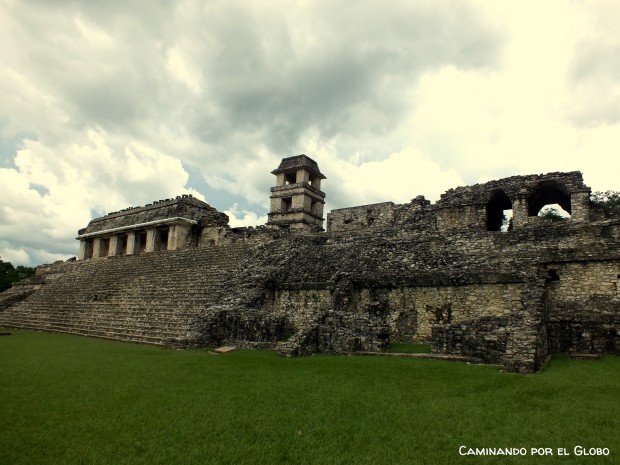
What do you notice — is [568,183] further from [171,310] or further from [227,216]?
[227,216]

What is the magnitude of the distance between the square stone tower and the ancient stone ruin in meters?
10.6

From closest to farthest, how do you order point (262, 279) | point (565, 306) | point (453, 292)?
point (565, 306) < point (453, 292) < point (262, 279)

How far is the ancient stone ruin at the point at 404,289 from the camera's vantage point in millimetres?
9281

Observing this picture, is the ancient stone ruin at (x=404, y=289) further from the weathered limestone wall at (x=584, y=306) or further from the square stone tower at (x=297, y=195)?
the square stone tower at (x=297, y=195)

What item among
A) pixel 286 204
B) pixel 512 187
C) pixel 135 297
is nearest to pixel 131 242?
pixel 286 204

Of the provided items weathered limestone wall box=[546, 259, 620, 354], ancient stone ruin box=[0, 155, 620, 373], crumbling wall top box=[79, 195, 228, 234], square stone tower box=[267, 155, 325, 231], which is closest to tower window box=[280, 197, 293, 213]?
square stone tower box=[267, 155, 325, 231]

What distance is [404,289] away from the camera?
39.8ft

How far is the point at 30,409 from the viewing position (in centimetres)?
538

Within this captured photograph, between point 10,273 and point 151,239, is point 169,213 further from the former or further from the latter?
point 10,273

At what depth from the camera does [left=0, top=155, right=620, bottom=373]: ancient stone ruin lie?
928cm

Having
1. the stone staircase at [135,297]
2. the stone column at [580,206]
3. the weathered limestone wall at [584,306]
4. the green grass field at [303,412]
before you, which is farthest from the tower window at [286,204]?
the green grass field at [303,412]

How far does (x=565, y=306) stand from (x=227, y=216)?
23940 millimetres

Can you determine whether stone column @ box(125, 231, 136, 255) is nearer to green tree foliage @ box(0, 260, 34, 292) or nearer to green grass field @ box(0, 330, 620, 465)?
green tree foliage @ box(0, 260, 34, 292)

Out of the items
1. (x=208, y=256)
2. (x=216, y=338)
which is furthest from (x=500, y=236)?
(x=208, y=256)
